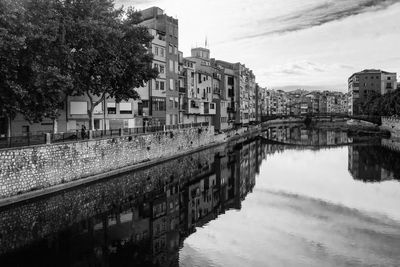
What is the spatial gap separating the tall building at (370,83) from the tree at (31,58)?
15551 cm

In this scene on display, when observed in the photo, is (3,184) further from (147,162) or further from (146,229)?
(147,162)

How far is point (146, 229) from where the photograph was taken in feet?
77.0

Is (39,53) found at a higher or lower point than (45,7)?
lower

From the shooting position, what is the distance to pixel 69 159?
106ft

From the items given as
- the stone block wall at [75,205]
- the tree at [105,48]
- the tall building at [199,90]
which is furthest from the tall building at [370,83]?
the stone block wall at [75,205]

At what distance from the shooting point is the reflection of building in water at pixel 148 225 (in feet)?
61.5

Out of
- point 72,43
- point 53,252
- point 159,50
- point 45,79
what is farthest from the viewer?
point 159,50

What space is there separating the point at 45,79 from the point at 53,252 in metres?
15.7

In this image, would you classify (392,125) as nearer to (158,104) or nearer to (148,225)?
(158,104)

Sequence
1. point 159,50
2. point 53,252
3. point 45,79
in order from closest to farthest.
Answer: point 53,252 → point 45,79 → point 159,50

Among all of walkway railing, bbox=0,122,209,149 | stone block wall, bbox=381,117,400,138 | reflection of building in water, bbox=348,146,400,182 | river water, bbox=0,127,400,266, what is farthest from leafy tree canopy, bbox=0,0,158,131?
stone block wall, bbox=381,117,400,138

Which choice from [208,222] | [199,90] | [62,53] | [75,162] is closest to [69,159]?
[75,162]

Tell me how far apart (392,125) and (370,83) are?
7898cm

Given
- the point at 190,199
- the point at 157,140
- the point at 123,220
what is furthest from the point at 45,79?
the point at 157,140
